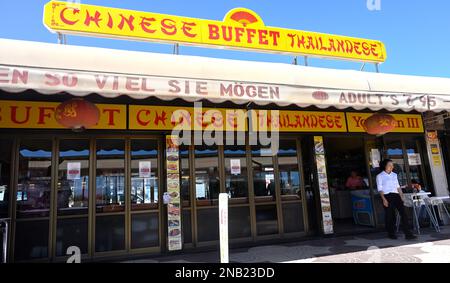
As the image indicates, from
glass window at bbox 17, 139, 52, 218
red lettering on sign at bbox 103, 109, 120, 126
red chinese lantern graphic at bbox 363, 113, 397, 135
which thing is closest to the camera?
glass window at bbox 17, 139, 52, 218

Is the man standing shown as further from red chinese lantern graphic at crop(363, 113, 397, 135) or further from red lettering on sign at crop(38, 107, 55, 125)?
red lettering on sign at crop(38, 107, 55, 125)

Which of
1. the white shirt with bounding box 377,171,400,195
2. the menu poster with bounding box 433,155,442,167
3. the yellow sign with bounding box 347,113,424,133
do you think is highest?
the yellow sign with bounding box 347,113,424,133

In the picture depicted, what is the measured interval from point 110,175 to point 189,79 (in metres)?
2.72

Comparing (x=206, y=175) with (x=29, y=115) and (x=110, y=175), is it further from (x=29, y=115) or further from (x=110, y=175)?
(x=29, y=115)

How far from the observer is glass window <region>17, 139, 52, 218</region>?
18.5 feet

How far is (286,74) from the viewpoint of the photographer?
553 centimetres

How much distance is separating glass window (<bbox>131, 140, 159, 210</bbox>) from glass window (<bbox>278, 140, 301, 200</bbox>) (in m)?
2.75

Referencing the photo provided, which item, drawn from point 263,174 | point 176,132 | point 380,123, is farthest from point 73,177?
point 380,123

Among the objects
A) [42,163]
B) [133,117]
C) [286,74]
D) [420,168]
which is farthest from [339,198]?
[42,163]

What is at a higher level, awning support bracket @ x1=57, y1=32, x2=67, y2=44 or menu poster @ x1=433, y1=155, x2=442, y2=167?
awning support bracket @ x1=57, y1=32, x2=67, y2=44

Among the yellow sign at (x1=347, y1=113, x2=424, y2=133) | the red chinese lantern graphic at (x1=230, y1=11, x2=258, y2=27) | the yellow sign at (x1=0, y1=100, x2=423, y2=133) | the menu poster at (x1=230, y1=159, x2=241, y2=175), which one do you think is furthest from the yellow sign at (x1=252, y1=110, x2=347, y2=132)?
the red chinese lantern graphic at (x1=230, y1=11, x2=258, y2=27)

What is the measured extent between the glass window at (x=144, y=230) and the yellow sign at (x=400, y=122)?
4852mm

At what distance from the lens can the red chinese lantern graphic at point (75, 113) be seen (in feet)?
15.3

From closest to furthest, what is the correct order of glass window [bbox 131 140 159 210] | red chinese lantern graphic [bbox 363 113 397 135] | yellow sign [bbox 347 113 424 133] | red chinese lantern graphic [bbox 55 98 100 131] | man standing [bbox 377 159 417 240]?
red chinese lantern graphic [bbox 55 98 100 131]
glass window [bbox 131 140 159 210]
red chinese lantern graphic [bbox 363 113 397 135]
man standing [bbox 377 159 417 240]
yellow sign [bbox 347 113 424 133]
